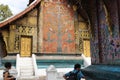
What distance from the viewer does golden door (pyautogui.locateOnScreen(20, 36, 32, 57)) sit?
65.2 ft

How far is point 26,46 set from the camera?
2008 centimetres

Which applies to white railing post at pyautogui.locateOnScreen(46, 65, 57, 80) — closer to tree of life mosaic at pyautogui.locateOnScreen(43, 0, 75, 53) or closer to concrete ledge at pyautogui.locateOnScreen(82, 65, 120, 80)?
concrete ledge at pyautogui.locateOnScreen(82, 65, 120, 80)

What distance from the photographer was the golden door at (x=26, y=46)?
19.9 m

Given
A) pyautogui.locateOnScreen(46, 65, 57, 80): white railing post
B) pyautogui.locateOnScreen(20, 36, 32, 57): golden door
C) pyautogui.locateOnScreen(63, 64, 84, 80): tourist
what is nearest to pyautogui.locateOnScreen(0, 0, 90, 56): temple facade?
pyautogui.locateOnScreen(20, 36, 32, 57): golden door

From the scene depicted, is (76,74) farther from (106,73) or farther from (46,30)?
(46,30)

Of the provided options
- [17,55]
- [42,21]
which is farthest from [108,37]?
[42,21]

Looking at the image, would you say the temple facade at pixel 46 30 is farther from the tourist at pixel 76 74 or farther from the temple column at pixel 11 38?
the tourist at pixel 76 74

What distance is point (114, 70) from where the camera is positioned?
3.83 metres

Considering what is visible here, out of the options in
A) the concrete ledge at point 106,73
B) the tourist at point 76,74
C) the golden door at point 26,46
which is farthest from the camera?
the golden door at point 26,46

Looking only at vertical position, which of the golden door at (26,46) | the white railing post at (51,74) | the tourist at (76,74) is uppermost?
the golden door at (26,46)

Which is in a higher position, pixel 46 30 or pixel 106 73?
pixel 46 30

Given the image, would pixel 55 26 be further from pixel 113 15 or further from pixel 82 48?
pixel 113 15

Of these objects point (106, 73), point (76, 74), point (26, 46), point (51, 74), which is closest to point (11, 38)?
point (26, 46)

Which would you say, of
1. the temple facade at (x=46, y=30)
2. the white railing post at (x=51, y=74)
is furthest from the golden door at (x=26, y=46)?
the white railing post at (x=51, y=74)
